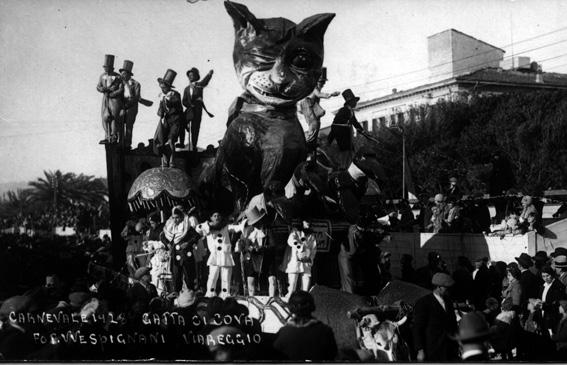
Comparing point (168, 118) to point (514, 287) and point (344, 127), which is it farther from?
point (514, 287)

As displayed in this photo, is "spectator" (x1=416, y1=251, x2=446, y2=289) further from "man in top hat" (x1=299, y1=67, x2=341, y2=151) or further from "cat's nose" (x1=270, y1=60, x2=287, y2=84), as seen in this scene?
"cat's nose" (x1=270, y1=60, x2=287, y2=84)

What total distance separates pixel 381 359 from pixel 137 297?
3405 millimetres

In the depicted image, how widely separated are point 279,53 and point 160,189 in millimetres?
3592

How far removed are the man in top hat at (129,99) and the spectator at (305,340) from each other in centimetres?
1029

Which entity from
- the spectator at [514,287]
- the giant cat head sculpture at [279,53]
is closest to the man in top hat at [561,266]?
the spectator at [514,287]

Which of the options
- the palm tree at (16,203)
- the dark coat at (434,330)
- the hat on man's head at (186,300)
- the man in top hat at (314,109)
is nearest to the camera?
the dark coat at (434,330)

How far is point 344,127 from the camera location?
17094 mm

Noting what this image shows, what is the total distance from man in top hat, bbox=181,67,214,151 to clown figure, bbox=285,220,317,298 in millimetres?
5423

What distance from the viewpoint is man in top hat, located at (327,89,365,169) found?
1695cm

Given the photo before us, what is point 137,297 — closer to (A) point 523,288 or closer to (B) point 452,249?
(A) point 523,288

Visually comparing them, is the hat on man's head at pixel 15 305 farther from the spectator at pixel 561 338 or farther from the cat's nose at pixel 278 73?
the cat's nose at pixel 278 73

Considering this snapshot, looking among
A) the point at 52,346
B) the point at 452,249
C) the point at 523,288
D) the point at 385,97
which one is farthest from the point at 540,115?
the point at 52,346

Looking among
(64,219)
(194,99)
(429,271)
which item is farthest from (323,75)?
(64,219)

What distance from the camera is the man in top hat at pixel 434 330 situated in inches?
326
